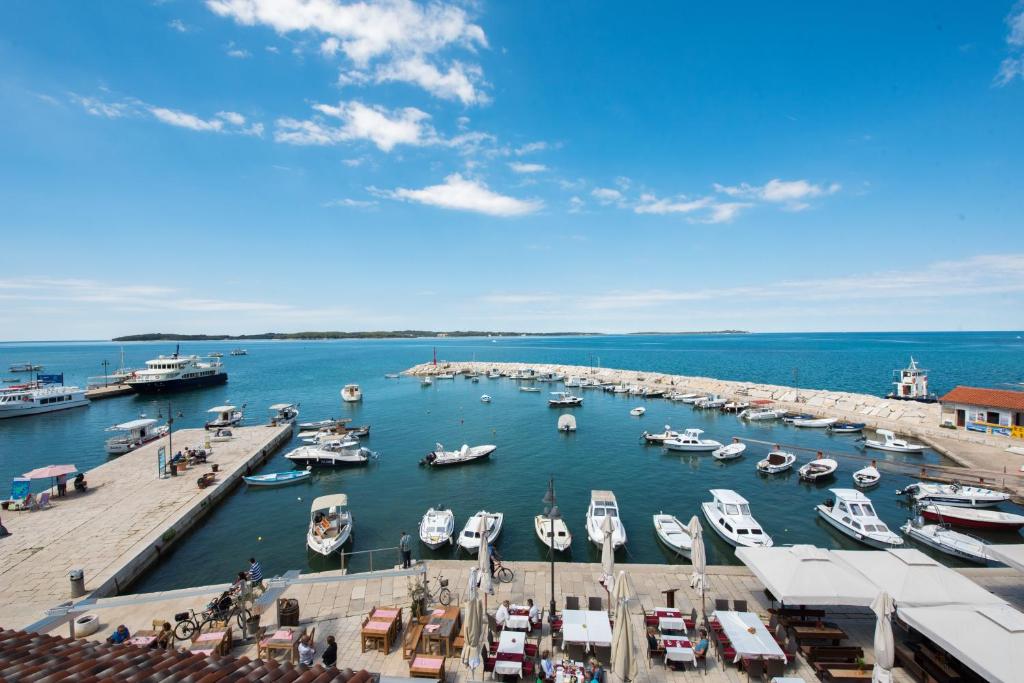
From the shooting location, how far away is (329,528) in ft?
82.8

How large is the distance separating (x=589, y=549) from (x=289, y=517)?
1937 centimetres

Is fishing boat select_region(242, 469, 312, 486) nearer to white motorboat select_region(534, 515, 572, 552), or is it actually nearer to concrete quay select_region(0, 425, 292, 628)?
concrete quay select_region(0, 425, 292, 628)

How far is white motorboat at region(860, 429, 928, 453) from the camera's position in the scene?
134 feet

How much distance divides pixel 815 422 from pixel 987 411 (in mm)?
14419

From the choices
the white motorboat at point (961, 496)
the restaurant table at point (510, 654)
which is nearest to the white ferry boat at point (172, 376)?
the restaurant table at point (510, 654)

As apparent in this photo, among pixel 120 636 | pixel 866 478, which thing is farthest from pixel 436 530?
pixel 866 478

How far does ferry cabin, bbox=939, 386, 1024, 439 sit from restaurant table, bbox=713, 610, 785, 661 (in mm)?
43126

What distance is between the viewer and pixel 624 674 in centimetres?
1114

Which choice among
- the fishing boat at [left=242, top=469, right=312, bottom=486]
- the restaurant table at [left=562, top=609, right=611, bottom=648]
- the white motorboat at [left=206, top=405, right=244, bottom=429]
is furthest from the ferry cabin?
the white motorboat at [left=206, top=405, right=244, bottom=429]

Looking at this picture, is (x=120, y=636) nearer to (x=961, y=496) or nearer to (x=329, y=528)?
(x=329, y=528)

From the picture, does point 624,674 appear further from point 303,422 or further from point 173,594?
point 303,422

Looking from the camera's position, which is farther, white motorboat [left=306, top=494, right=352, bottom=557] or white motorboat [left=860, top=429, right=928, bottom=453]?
white motorboat [left=860, top=429, right=928, bottom=453]

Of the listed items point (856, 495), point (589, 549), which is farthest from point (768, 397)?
point (589, 549)

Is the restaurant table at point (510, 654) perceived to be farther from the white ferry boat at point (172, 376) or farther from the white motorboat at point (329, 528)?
the white ferry boat at point (172, 376)
